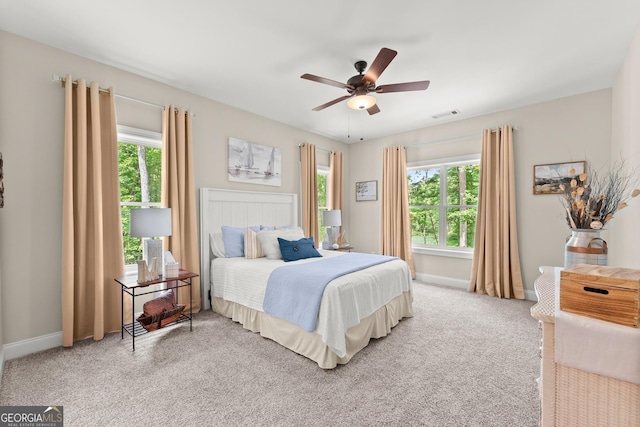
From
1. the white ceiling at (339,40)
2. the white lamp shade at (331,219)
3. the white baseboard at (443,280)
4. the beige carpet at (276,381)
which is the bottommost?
the beige carpet at (276,381)

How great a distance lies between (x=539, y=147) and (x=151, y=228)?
484 centimetres

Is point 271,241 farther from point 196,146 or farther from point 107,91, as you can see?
point 107,91

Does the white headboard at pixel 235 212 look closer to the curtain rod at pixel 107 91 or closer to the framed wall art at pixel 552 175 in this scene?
the curtain rod at pixel 107 91

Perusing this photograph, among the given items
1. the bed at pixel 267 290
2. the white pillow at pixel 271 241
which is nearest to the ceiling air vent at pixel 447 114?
the bed at pixel 267 290

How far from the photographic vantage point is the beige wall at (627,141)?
222 cm

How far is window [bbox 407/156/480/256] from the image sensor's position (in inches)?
180

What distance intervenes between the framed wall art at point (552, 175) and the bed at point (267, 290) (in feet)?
7.51

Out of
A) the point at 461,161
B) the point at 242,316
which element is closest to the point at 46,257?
the point at 242,316

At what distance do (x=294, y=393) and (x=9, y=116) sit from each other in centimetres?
317

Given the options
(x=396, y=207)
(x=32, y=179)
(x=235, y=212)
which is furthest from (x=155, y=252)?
(x=396, y=207)

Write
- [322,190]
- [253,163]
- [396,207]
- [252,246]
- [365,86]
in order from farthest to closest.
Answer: [322,190] < [396,207] < [253,163] < [252,246] < [365,86]

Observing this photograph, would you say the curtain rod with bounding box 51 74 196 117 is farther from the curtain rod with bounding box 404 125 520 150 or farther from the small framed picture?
the curtain rod with bounding box 404 125 520 150

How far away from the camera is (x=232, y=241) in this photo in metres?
3.56

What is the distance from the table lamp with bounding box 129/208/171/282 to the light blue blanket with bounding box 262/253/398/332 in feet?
3.64
